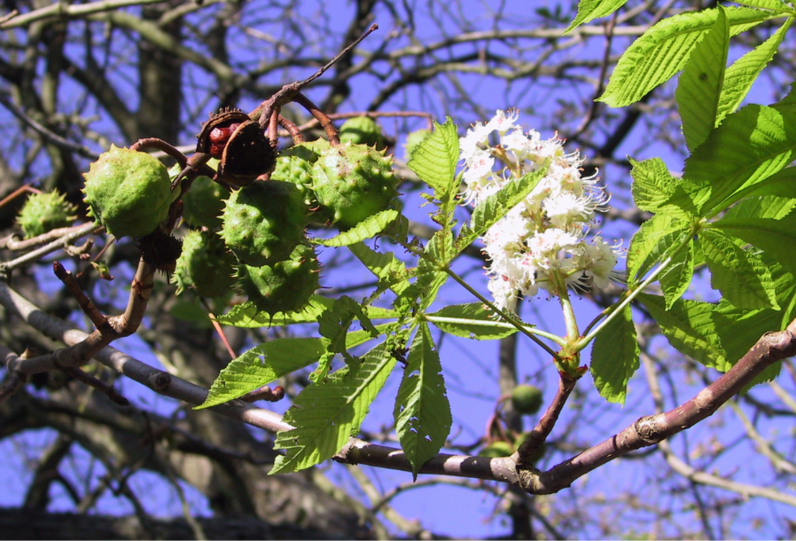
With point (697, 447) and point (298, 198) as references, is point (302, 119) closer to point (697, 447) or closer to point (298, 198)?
point (298, 198)

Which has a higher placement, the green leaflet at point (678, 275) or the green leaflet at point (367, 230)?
the green leaflet at point (678, 275)

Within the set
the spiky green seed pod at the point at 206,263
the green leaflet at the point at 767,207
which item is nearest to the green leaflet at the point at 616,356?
the green leaflet at the point at 767,207

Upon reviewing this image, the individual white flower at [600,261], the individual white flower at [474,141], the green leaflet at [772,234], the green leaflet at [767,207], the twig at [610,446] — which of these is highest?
the individual white flower at [474,141]

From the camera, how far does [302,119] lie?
4430 mm

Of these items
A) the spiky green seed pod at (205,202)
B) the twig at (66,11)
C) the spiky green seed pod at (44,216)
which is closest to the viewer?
the spiky green seed pod at (205,202)

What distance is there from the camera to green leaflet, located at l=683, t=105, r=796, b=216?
101 cm

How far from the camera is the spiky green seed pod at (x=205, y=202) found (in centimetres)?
142

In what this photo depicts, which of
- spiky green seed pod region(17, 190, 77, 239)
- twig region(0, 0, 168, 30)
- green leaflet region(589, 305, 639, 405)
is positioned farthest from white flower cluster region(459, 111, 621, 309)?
twig region(0, 0, 168, 30)

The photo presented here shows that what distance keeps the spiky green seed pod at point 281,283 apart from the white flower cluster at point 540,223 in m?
0.39

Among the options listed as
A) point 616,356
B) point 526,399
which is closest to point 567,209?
point 616,356

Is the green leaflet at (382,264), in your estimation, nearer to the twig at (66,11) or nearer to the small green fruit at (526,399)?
the twig at (66,11)

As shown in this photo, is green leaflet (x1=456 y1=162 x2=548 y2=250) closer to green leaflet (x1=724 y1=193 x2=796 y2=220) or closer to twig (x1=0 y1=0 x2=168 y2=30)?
green leaflet (x1=724 y1=193 x2=796 y2=220)

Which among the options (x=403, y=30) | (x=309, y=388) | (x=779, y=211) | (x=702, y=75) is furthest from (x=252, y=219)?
(x=403, y=30)

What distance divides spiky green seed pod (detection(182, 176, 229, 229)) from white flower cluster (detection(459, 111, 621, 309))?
1.71 feet
